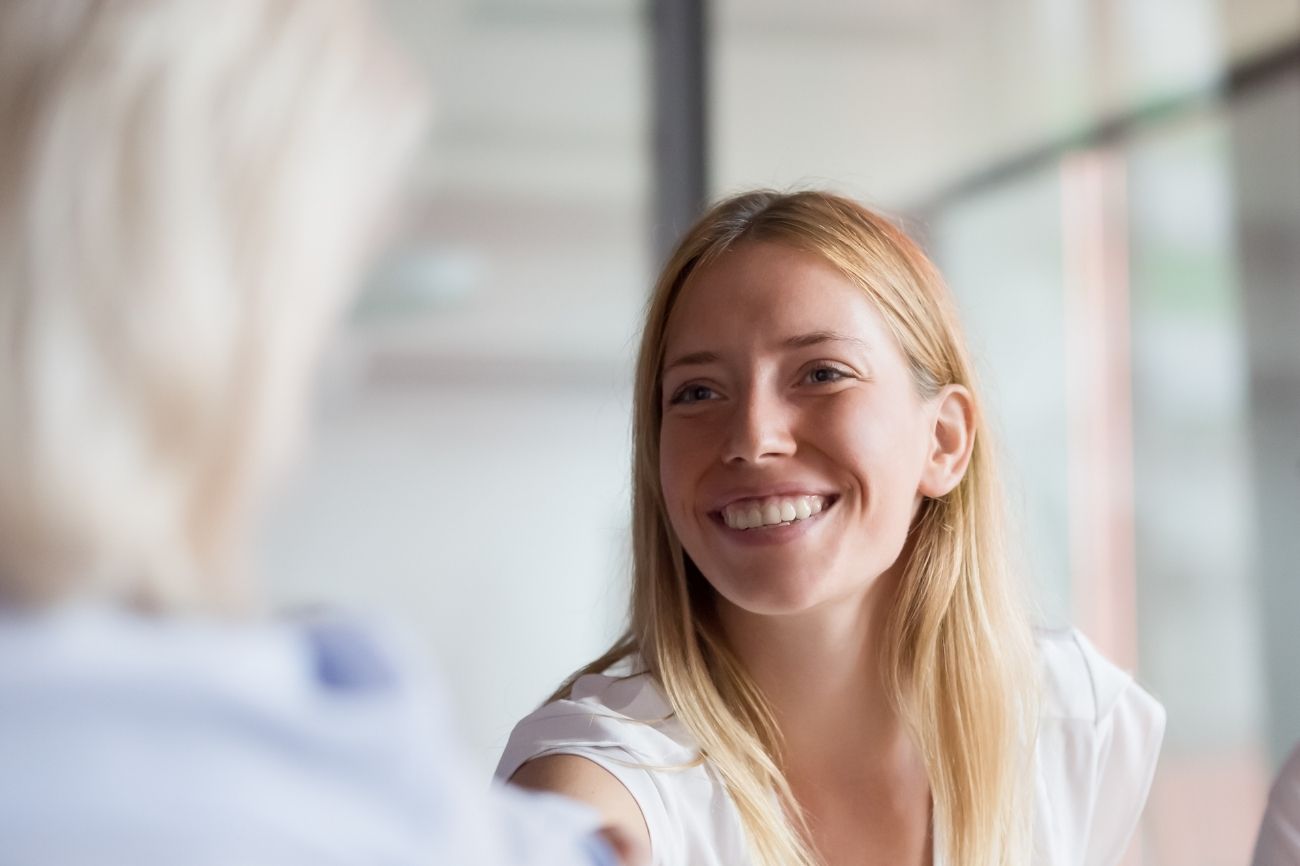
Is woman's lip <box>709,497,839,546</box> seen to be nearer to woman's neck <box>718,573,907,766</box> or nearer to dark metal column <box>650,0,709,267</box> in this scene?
woman's neck <box>718,573,907,766</box>

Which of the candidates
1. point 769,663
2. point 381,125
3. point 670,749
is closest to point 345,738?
point 381,125

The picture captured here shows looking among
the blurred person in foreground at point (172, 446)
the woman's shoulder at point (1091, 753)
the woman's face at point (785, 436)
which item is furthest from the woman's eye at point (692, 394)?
the blurred person in foreground at point (172, 446)

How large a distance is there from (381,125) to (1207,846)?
134 inches

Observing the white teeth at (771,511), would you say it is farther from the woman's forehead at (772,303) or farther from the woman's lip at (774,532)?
the woman's forehead at (772,303)

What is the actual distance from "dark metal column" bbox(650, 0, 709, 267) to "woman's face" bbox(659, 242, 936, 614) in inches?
67.6

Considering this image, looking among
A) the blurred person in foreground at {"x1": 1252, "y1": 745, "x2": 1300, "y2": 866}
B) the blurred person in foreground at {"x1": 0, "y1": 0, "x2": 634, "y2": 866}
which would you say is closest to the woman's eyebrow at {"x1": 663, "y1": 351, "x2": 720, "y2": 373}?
the blurred person in foreground at {"x1": 1252, "y1": 745, "x2": 1300, "y2": 866}

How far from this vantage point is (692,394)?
144 centimetres

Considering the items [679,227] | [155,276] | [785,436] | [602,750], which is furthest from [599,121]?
[155,276]

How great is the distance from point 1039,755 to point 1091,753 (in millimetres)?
63

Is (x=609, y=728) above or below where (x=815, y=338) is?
below

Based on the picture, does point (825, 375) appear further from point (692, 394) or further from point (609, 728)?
point (609, 728)

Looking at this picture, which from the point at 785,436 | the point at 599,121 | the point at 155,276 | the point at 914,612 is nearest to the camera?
the point at 155,276

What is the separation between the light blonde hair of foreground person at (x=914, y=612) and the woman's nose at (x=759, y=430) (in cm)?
16

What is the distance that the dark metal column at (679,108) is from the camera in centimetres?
312
